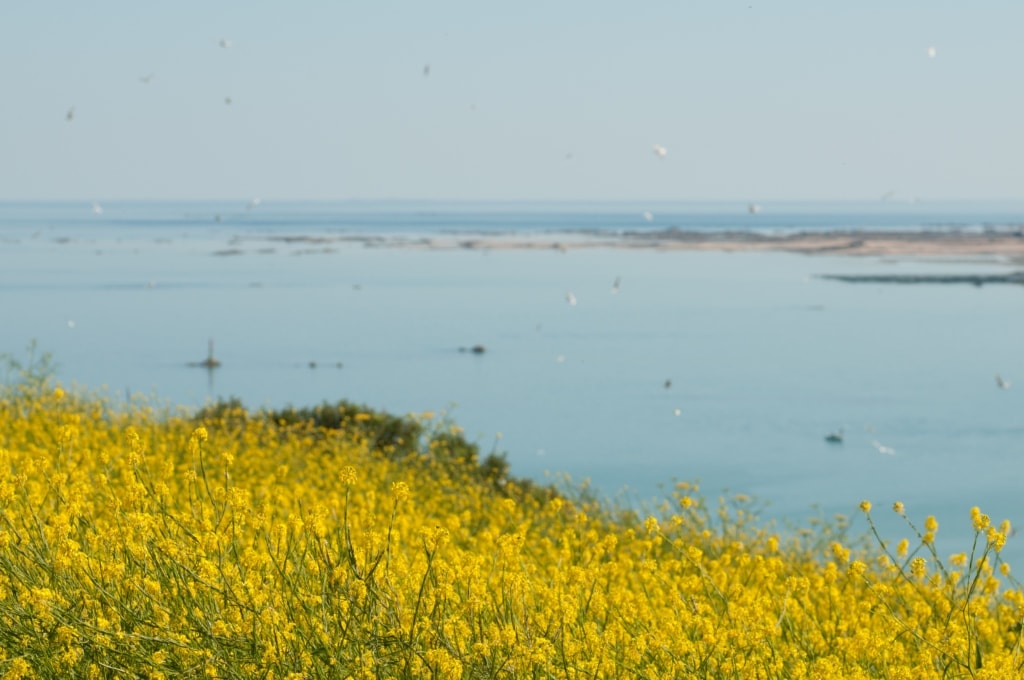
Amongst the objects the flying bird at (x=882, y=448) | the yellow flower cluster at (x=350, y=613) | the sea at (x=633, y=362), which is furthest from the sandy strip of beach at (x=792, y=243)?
the yellow flower cluster at (x=350, y=613)

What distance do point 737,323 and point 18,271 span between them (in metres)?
56.6

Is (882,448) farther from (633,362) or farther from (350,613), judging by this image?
(350,613)

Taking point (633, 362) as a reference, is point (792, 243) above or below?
above

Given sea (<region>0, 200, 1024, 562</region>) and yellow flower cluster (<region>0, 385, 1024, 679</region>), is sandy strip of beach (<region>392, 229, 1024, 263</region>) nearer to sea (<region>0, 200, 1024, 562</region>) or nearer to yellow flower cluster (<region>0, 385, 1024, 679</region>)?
sea (<region>0, 200, 1024, 562</region>)

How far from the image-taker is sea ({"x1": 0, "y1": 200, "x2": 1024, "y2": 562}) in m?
30.9

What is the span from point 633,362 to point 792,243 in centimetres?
8073

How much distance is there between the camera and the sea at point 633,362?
30906 millimetres

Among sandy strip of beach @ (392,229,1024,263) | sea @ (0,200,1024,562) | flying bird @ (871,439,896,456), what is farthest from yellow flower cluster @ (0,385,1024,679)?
sandy strip of beach @ (392,229,1024,263)

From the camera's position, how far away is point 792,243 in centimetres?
12594

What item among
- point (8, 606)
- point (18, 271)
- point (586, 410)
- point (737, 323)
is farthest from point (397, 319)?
point (8, 606)

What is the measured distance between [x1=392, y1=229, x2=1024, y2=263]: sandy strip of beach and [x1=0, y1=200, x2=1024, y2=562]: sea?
1217 centimetres

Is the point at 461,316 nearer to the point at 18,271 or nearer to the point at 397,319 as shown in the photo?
the point at 397,319

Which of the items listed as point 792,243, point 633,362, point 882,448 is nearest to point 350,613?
point 882,448

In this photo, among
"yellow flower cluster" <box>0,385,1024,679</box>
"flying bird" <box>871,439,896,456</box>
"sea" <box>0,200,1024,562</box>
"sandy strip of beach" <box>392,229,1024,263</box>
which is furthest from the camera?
"sandy strip of beach" <box>392,229,1024,263</box>
